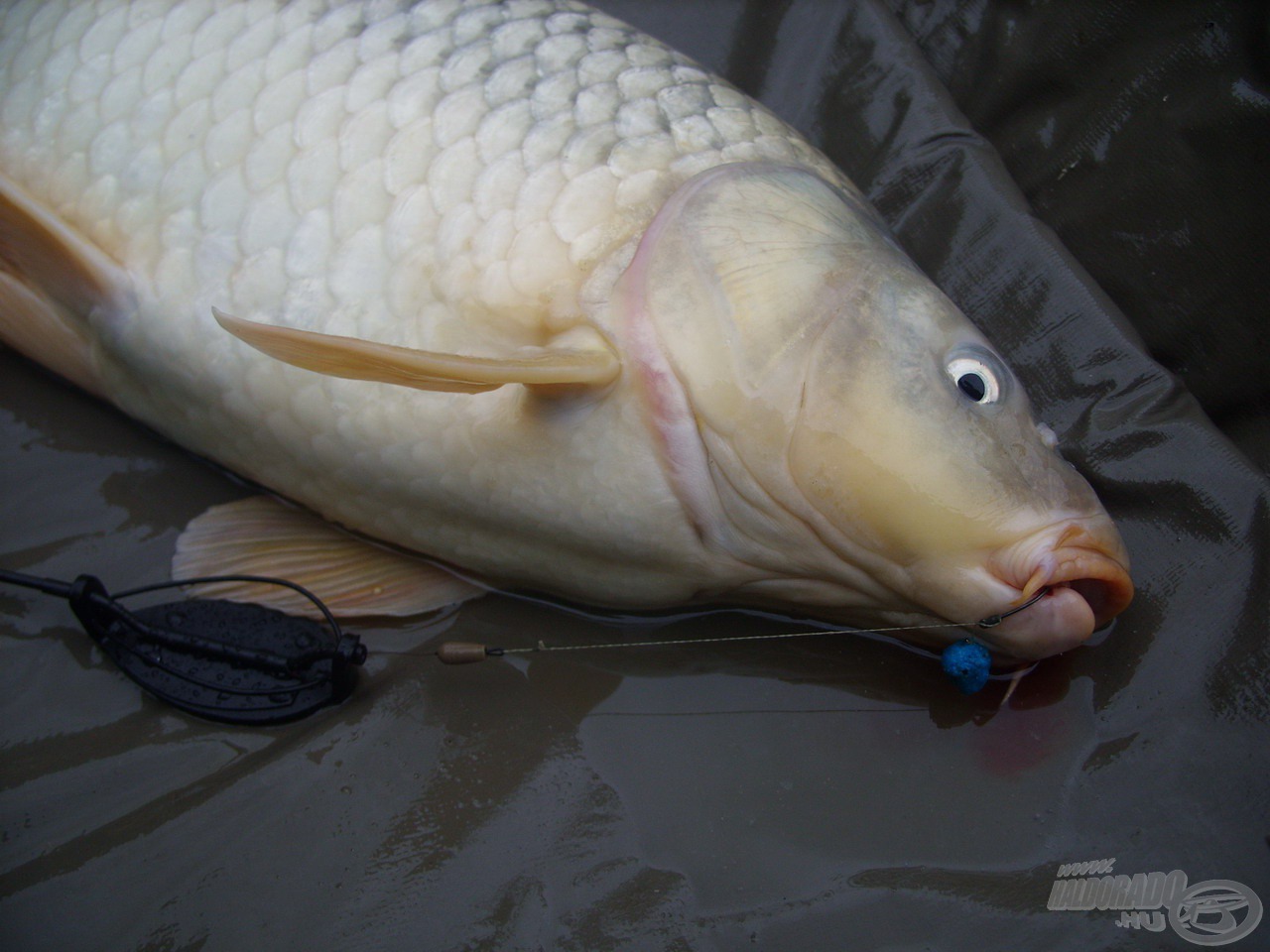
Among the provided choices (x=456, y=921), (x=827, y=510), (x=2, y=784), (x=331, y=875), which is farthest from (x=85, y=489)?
(x=827, y=510)

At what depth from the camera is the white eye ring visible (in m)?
1.36

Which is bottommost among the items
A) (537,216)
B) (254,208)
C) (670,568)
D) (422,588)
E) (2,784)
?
(2,784)

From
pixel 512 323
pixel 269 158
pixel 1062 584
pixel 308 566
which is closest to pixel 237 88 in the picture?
pixel 269 158

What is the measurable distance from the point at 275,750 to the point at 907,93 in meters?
1.82

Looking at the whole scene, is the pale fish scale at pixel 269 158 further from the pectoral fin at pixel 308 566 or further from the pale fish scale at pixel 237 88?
the pectoral fin at pixel 308 566

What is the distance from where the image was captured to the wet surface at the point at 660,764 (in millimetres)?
1281

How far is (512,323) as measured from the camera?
56.4 inches

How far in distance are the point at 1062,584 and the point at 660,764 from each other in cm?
63

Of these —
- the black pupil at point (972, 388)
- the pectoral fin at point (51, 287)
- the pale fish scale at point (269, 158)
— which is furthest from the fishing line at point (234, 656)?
the pale fish scale at point (269, 158)

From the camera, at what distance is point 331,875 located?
1.31 meters

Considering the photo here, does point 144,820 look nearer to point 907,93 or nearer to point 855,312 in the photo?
point 855,312

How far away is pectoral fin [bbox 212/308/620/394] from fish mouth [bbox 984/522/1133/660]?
614 millimetres

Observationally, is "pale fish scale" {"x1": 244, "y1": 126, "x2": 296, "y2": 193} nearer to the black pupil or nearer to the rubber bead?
the rubber bead

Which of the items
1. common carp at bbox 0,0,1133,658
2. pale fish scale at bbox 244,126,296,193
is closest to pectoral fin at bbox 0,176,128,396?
common carp at bbox 0,0,1133,658
